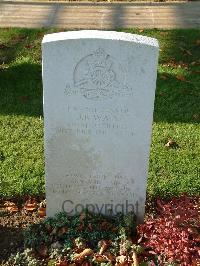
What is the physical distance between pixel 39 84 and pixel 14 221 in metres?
2.85

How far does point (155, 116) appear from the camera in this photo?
634 centimetres

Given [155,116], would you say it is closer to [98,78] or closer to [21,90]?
[21,90]

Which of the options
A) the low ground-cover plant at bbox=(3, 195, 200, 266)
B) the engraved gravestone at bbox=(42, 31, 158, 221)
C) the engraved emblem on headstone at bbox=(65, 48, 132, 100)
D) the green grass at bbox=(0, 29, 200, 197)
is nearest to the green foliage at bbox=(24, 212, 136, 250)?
the low ground-cover plant at bbox=(3, 195, 200, 266)

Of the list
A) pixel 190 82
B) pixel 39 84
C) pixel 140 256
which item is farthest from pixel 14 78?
pixel 140 256

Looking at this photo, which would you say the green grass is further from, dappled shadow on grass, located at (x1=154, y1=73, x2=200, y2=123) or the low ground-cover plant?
the low ground-cover plant

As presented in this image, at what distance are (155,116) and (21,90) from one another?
6.64 ft

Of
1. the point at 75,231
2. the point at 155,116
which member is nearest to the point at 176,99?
the point at 155,116

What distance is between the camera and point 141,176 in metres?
4.32

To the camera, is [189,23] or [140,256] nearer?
[140,256]

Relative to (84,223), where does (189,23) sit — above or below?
above

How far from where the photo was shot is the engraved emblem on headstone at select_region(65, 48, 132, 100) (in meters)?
3.72

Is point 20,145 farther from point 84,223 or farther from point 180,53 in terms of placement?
point 180,53

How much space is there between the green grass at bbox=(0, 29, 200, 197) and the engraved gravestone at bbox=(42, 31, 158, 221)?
26.5 inches

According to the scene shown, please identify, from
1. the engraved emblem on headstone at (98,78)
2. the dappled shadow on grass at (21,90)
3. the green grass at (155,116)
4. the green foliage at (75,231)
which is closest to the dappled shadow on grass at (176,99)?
the green grass at (155,116)
